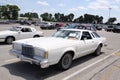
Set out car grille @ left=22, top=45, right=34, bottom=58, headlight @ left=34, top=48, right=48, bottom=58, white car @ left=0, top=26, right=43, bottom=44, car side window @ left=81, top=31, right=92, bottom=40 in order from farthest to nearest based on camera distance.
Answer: white car @ left=0, top=26, right=43, bottom=44 → car side window @ left=81, top=31, right=92, bottom=40 → car grille @ left=22, top=45, right=34, bottom=58 → headlight @ left=34, top=48, right=48, bottom=58

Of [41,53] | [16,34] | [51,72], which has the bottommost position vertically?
[51,72]

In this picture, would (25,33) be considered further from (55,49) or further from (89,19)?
(89,19)

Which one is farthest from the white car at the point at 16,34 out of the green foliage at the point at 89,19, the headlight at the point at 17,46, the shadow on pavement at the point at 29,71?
the green foliage at the point at 89,19

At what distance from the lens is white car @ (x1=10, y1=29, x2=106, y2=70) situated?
575 centimetres

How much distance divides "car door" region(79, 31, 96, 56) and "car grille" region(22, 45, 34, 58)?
240cm

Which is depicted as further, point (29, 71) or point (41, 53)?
point (29, 71)

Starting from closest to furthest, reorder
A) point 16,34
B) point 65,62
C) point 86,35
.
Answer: point 65,62 → point 86,35 → point 16,34

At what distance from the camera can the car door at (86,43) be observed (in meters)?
7.70

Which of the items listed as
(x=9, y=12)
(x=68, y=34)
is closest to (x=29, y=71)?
(x=68, y=34)

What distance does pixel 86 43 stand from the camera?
7.97 meters

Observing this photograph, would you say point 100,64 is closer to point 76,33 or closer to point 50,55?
point 76,33

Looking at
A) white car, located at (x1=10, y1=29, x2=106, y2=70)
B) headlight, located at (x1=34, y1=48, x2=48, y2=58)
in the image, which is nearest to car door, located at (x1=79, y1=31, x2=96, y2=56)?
white car, located at (x1=10, y1=29, x2=106, y2=70)

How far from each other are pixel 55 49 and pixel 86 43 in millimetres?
2414

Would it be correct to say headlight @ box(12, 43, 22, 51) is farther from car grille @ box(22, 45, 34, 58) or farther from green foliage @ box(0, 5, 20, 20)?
green foliage @ box(0, 5, 20, 20)
